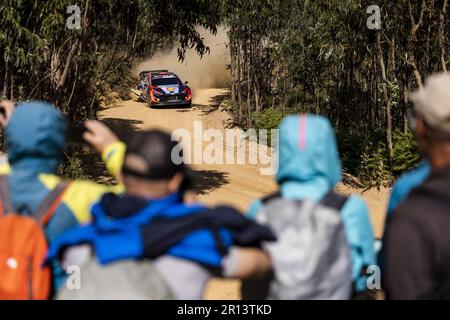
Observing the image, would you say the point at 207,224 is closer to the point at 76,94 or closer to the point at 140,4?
the point at 140,4

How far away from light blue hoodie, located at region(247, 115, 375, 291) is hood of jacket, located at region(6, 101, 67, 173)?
3.09ft

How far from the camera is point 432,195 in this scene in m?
2.27

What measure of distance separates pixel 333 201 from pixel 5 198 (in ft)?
4.71

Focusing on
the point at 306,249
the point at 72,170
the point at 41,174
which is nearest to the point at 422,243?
the point at 306,249

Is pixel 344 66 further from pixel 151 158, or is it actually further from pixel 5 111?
pixel 151 158

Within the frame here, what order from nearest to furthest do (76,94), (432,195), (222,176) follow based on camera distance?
(432,195), (76,94), (222,176)

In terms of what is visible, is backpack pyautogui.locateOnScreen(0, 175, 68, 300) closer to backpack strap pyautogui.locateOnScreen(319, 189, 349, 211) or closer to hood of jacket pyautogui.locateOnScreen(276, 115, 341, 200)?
hood of jacket pyautogui.locateOnScreen(276, 115, 341, 200)

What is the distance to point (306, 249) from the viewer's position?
102 inches

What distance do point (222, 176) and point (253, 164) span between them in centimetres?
195

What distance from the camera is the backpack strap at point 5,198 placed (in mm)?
2734

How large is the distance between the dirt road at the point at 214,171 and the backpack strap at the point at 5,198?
4.31m

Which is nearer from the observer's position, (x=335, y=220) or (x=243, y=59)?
(x=335, y=220)

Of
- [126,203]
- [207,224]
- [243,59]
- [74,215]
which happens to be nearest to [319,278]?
[207,224]

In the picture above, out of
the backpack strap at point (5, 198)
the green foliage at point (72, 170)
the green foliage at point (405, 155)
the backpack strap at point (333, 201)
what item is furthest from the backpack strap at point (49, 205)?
the green foliage at point (405, 155)
